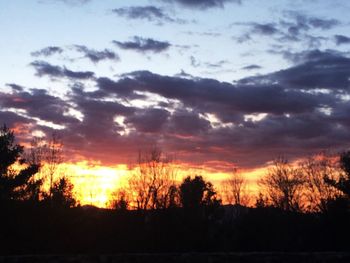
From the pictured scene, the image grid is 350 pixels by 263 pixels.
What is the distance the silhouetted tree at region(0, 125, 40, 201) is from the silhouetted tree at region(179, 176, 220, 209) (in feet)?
43.7

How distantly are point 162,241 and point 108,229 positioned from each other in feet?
10.7

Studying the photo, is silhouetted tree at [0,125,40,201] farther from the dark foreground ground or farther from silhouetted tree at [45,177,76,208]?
the dark foreground ground

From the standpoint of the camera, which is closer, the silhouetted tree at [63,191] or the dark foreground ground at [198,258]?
the dark foreground ground at [198,258]

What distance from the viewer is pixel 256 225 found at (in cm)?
3180

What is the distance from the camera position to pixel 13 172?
32.4 m

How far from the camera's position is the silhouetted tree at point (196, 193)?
1540 inches

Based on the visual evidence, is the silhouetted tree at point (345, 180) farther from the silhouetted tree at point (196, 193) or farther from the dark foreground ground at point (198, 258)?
the dark foreground ground at point (198, 258)

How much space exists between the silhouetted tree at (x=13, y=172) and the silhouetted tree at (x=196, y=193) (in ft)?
43.7

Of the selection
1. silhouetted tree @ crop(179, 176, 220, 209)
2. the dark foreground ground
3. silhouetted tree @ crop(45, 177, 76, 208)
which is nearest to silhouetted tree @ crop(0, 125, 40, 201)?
silhouetted tree @ crop(45, 177, 76, 208)

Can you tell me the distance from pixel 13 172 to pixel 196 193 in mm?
16299

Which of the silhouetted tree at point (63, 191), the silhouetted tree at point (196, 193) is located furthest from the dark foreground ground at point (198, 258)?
the silhouetted tree at point (196, 193)

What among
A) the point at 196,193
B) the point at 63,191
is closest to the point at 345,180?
the point at 196,193

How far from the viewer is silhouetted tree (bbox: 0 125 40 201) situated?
30.4m

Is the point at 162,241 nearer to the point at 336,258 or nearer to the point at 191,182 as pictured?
the point at 191,182
